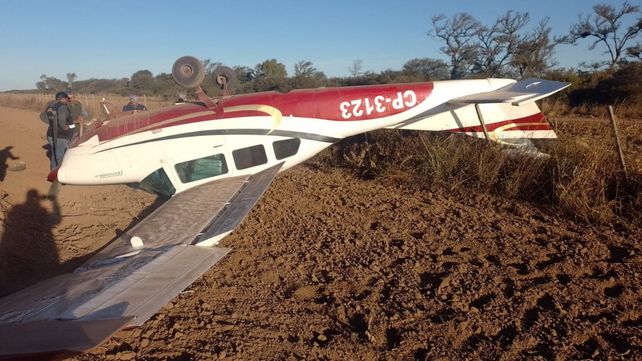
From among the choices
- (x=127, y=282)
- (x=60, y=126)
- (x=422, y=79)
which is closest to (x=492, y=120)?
(x=127, y=282)

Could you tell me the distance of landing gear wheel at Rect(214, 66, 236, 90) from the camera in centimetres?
714

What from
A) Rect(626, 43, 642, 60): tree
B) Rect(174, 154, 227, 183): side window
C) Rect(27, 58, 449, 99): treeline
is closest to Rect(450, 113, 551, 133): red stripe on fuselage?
Rect(174, 154, 227, 183): side window

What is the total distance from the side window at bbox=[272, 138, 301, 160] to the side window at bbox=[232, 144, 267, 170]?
222 millimetres

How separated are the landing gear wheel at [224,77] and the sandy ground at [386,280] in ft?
7.32

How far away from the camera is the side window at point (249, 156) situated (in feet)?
20.5

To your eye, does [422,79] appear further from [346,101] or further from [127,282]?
[127,282]

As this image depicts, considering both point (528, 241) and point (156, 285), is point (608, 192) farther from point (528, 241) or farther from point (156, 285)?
point (156, 285)

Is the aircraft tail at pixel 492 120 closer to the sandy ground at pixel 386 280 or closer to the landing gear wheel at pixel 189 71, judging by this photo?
the sandy ground at pixel 386 280

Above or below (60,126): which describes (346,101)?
below

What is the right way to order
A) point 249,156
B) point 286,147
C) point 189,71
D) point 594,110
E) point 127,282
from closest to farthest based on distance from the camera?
point 127,282, point 189,71, point 249,156, point 286,147, point 594,110

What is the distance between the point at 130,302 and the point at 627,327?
3.96 m

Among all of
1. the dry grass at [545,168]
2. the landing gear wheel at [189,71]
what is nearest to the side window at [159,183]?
the landing gear wheel at [189,71]

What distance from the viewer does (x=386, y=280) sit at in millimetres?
4383

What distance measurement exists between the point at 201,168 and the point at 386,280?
3.39 meters
